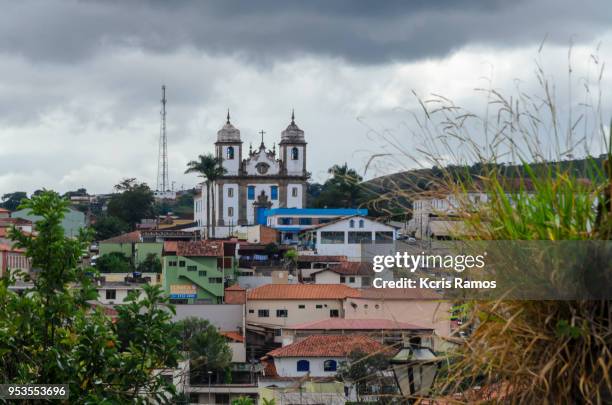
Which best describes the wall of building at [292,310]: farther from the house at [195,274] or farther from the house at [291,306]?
the house at [195,274]

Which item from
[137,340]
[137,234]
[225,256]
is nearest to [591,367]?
[137,340]

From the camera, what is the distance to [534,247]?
2062mm

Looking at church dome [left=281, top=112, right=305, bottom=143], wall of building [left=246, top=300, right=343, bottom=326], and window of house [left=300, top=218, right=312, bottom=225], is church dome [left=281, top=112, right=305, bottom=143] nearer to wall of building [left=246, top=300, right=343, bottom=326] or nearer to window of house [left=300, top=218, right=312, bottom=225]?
window of house [left=300, top=218, right=312, bottom=225]

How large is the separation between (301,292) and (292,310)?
92 cm

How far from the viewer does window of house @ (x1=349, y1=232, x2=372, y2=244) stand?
175ft

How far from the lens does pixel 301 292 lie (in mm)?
38656

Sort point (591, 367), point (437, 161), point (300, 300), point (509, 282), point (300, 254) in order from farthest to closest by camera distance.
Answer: point (300, 254)
point (300, 300)
point (437, 161)
point (509, 282)
point (591, 367)

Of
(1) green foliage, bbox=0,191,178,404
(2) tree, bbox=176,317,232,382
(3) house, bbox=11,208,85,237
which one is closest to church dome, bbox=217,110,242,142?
(3) house, bbox=11,208,85,237

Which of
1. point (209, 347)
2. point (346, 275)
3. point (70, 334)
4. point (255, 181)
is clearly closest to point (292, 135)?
point (255, 181)

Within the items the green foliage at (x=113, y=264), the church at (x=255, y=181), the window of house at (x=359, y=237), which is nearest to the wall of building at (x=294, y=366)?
the green foliage at (x=113, y=264)

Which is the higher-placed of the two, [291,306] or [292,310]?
[291,306]

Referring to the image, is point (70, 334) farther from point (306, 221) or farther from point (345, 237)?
point (306, 221)

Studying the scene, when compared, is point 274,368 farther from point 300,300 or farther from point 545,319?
point 545,319

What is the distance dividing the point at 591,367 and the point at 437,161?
0.52 metres
